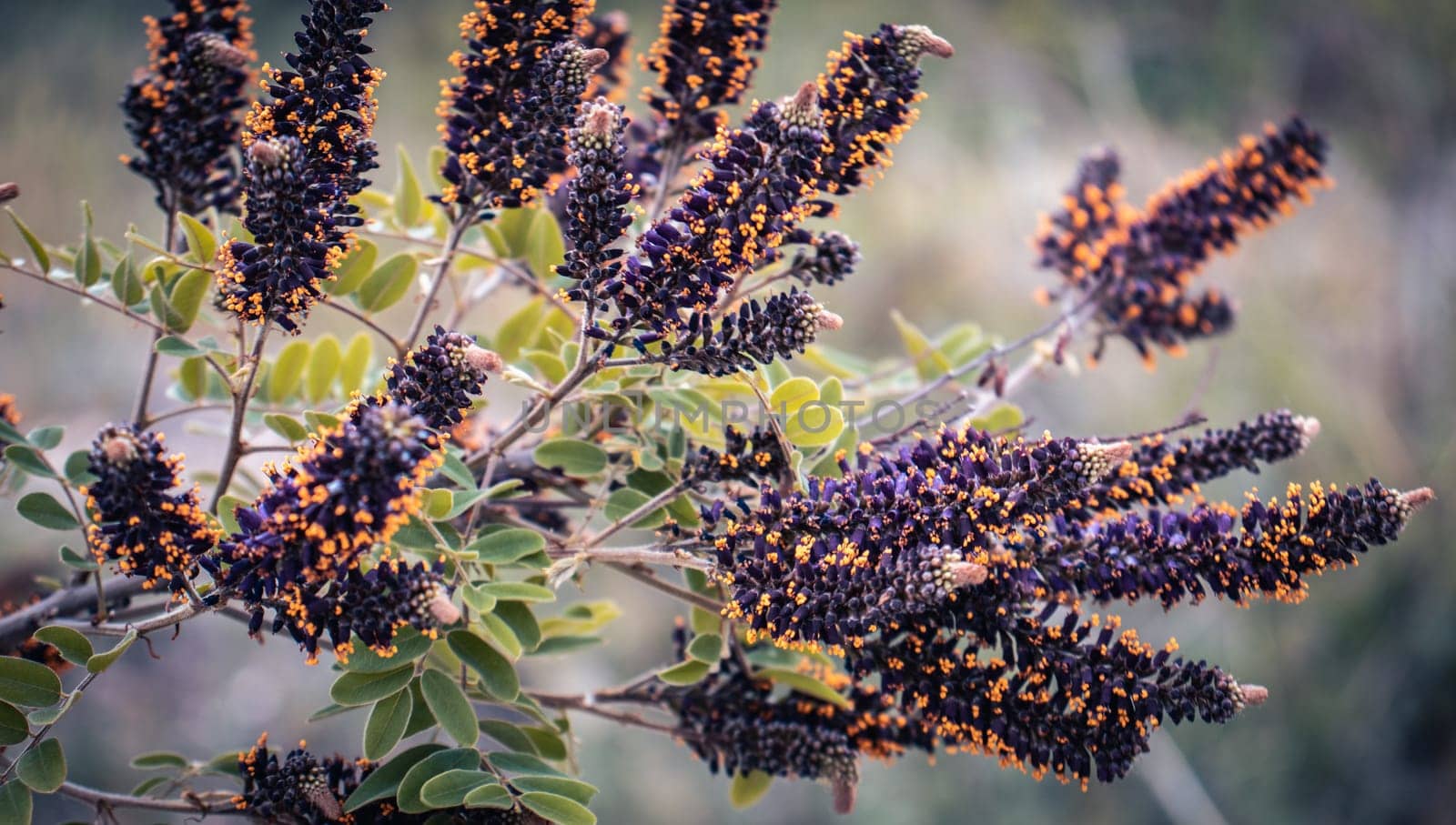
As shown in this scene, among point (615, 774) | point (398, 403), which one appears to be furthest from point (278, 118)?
point (615, 774)

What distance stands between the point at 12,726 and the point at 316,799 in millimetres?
207

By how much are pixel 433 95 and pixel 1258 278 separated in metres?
2.21

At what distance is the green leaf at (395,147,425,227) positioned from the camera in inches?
32.4

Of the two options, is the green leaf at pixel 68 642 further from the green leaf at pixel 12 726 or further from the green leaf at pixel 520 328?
the green leaf at pixel 520 328

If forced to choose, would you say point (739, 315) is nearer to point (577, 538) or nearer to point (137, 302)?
point (577, 538)

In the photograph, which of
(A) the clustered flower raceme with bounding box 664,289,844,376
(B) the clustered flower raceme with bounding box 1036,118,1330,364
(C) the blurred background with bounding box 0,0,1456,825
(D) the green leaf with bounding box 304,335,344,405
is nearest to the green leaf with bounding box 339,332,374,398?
(D) the green leaf with bounding box 304,335,344,405

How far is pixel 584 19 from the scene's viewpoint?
2.10ft

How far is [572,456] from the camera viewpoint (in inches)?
27.6

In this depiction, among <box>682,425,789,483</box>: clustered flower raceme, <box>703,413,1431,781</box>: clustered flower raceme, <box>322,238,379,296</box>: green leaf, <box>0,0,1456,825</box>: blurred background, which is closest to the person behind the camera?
<box>703,413,1431,781</box>: clustered flower raceme

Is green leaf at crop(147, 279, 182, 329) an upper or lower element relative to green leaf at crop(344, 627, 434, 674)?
upper

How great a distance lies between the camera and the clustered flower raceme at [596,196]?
52 centimetres

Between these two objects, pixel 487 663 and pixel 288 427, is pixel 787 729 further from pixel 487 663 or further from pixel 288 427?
pixel 288 427

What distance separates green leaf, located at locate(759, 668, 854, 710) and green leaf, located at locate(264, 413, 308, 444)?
38 cm

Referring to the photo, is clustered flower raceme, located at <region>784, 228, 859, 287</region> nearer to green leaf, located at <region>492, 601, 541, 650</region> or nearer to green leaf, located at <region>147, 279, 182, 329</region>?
green leaf, located at <region>492, 601, 541, 650</region>
